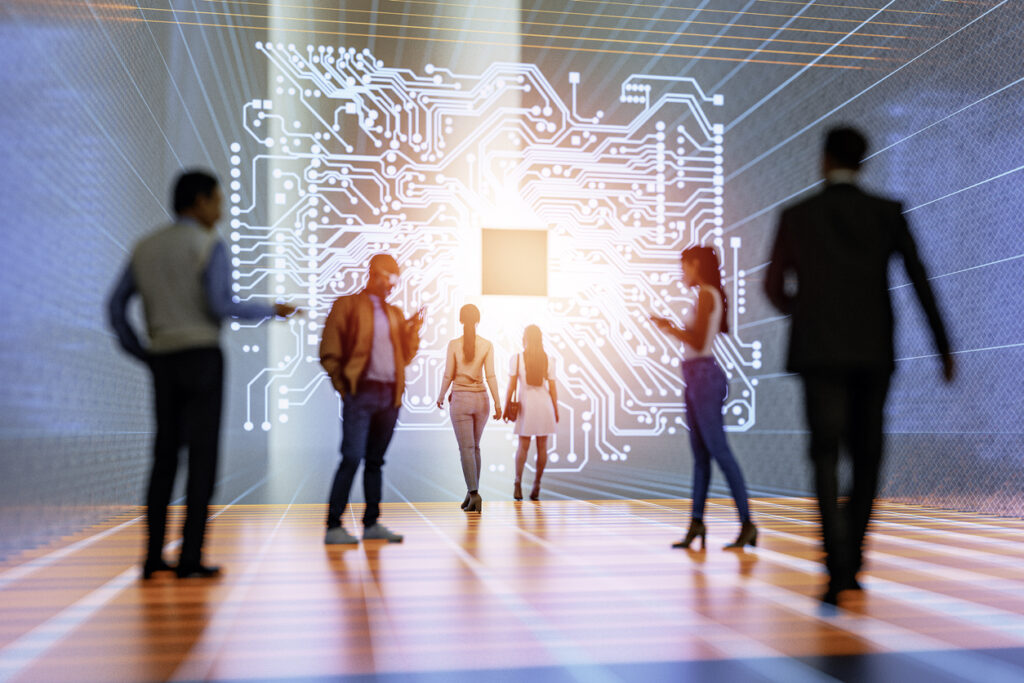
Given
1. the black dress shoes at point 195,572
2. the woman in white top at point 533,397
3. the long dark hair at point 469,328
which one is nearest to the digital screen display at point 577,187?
the woman in white top at point 533,397

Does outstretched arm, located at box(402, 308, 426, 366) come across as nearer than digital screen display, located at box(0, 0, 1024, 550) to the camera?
Yes

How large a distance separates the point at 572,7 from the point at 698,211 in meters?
2.02

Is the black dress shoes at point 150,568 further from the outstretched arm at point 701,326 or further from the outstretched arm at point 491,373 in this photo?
the outstretched arm at point 491,373

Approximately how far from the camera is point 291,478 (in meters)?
7.18

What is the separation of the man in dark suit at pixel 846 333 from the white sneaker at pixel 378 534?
2186mm

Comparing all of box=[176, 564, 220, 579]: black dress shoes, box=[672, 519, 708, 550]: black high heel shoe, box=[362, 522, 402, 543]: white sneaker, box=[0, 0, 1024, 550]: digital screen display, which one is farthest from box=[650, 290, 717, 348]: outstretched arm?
box=[0, 0, 1024, 550]: digital screen display

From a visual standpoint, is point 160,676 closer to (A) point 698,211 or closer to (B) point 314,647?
(B) point 314,647

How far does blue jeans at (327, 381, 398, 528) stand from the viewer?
13.6 ft

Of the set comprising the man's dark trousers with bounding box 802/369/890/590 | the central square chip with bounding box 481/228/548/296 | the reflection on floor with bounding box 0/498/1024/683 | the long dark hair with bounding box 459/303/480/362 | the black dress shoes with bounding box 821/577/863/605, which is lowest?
the reflection on floor with bounding box 0/498/1024/683

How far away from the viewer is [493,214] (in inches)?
300

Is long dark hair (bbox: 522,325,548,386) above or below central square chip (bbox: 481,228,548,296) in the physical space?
below

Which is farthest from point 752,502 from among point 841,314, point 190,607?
point 190,607

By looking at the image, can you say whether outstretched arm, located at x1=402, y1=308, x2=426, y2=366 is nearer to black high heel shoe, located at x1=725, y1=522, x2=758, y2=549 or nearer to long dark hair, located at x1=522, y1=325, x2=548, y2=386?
black high heel shoe, located at x1=725, y1=522, x2=758, y2=549

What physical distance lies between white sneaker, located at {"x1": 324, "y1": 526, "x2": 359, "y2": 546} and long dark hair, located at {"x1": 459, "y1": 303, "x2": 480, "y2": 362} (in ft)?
6.43
